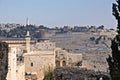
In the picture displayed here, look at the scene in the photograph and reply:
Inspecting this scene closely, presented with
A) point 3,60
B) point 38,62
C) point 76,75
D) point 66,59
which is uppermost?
point 3,60

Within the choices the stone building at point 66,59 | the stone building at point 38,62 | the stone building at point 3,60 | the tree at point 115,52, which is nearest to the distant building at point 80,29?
the stone building at point 66,59

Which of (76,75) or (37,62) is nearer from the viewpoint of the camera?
(76,75)

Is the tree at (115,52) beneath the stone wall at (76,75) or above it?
above

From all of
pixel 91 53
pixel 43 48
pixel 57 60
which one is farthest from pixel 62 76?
pixel 91 53

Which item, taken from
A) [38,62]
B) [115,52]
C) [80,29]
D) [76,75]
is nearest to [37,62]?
[38,62]

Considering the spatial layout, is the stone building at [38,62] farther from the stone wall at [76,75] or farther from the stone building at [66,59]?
the stone wall at [76,75]

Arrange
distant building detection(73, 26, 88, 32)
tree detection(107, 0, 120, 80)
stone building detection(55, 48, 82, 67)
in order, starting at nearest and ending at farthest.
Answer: tree detection(107, 0, 120, 80) → stone building detection(55, 48, 82, 67) → distant building detection(73, 26, 88, 32)

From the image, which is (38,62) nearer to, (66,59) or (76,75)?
(66,59)

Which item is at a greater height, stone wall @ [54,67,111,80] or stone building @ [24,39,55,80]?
stone wall @ [54,67,111,80]

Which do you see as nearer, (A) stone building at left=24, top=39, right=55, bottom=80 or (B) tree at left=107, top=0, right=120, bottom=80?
(B) tree at left=107, top=0, right=120, bottom=80

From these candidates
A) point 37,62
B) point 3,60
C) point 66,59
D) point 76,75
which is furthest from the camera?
point 66,59

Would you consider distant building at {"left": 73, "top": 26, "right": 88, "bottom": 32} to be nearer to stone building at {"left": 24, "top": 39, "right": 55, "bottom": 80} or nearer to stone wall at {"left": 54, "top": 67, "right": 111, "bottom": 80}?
stone building at {"left": 24, "top": 39, "right": 55, "bottom": 80}

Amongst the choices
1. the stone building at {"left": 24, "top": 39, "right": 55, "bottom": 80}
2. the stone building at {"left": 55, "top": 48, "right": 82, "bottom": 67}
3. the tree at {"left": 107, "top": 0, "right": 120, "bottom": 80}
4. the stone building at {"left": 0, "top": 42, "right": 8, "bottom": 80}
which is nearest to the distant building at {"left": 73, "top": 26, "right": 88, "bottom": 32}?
the stone building at {"left": 55, "top": 48, "right": 82, "bottom": 67}

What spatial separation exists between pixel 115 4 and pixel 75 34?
81.7m
